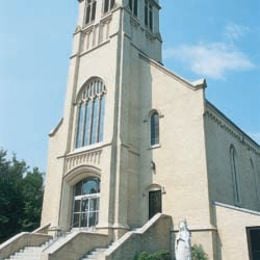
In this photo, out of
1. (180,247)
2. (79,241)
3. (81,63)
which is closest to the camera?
(180,247)

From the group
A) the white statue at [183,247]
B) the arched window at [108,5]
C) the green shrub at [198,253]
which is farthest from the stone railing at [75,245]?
the arched window at [108,5]

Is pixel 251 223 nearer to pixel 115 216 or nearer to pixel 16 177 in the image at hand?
pixel 115 216

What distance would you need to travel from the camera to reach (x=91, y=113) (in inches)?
918

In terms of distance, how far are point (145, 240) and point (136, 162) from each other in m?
5.83

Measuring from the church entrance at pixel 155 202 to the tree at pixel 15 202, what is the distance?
507 inches

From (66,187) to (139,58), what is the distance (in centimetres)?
1095

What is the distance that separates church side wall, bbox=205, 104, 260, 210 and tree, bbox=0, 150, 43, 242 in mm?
16896

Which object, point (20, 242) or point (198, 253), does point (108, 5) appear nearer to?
point (20, 242)

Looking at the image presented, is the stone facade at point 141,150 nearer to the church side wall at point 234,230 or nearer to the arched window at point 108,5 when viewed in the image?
the church side wall at point 234,230

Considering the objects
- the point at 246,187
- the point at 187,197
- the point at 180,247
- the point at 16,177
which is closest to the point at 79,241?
the point at 180,247

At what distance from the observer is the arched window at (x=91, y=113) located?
22.4 metres

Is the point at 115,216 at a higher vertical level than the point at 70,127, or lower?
lower

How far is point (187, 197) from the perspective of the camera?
18344mm

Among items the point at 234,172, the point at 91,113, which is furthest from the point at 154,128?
the point at 234,172
